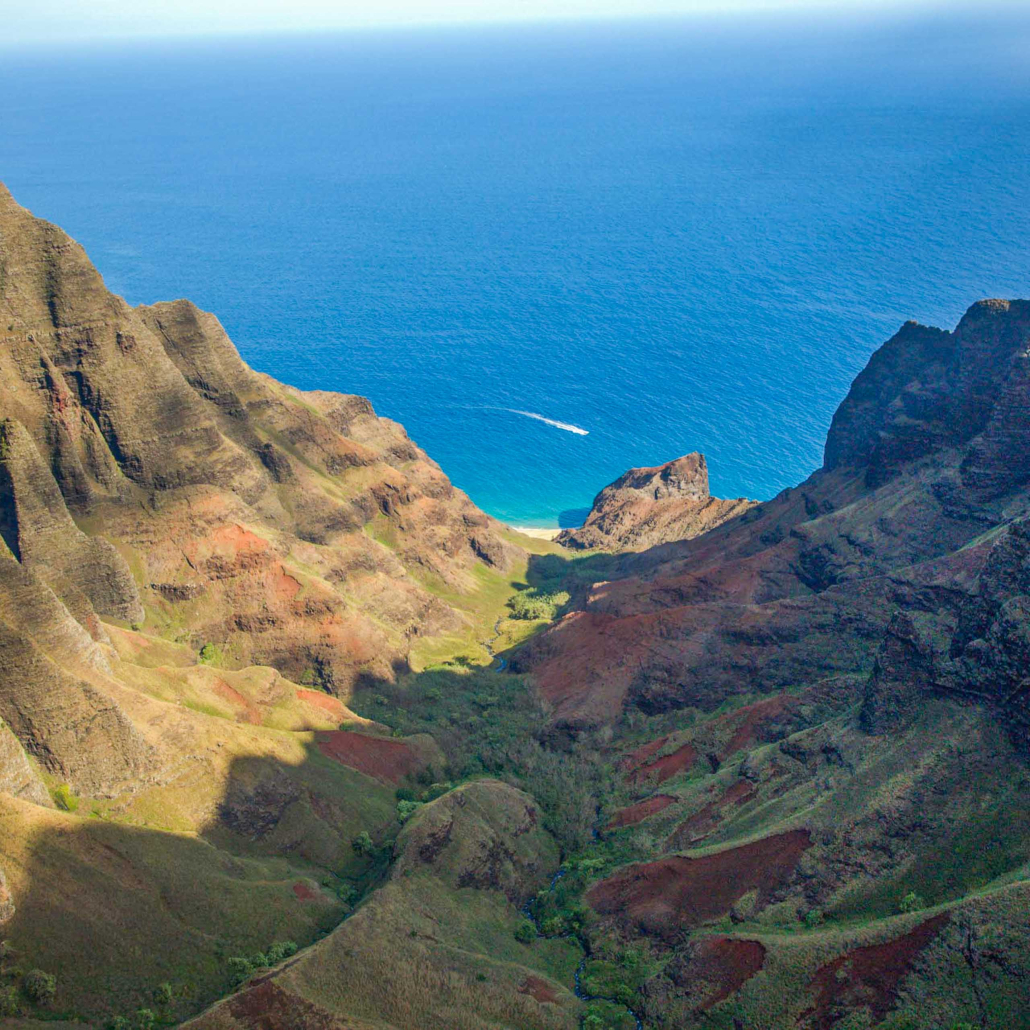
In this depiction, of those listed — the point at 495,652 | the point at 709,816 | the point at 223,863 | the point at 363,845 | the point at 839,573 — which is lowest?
the point at 223,863

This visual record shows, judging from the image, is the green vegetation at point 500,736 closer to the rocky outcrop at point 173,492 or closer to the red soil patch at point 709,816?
the rocky outcrop at point 173,492

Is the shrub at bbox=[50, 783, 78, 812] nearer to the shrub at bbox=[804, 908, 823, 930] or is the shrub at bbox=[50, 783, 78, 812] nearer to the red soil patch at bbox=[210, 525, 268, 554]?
the shrub at bbox=[804, 908, 823, 930]

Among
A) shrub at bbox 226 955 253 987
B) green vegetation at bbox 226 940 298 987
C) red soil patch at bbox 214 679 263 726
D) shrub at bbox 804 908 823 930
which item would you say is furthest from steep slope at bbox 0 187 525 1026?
shrub at bbox 804 908 823 930

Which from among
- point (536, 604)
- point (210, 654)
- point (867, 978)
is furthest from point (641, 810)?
point (536, 604)

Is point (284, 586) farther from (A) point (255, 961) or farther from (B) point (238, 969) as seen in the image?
(B) point (238, 969)

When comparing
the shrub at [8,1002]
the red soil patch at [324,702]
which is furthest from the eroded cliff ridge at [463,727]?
the red soil patch at [324,702]

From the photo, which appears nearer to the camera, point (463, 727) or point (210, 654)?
point (210, 654)

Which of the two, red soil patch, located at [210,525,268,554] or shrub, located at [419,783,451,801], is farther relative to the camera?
red soil patch, located at [210,525,268,554]

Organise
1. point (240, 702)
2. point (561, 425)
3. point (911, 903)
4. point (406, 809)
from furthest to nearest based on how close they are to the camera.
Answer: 1. point (561, 425)
2. point (240, 702)
3. point (406, 809)
4. point (911, 903)
